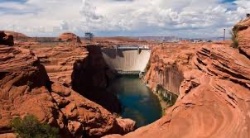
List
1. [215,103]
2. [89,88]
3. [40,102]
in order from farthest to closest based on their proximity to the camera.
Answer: [89,88] < [40,102] < [215,103]

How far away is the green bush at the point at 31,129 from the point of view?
3259cm

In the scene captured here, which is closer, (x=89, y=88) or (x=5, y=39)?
(x=5, y=39)

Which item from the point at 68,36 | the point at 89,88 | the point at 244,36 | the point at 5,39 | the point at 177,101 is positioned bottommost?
the point at 89,88

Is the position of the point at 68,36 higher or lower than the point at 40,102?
higher

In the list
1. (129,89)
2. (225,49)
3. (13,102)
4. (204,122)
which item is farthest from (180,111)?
(129,89)

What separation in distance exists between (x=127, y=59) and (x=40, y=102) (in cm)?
14632

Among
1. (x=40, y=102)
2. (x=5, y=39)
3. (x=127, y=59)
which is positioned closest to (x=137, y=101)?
(x=5, y=39)

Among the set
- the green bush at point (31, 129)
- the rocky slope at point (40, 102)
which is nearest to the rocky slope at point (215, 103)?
the green bush at point (31, 129)

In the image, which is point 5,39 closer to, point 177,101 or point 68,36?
point 177,101

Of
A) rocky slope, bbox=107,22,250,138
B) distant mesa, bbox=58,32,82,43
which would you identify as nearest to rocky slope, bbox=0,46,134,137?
rocky slope, bbox=107,22,250,138

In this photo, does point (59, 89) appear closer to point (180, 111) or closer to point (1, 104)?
point (1, 104)

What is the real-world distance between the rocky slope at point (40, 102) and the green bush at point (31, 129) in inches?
106

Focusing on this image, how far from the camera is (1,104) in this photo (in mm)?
36688

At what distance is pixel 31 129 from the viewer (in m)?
33.0
